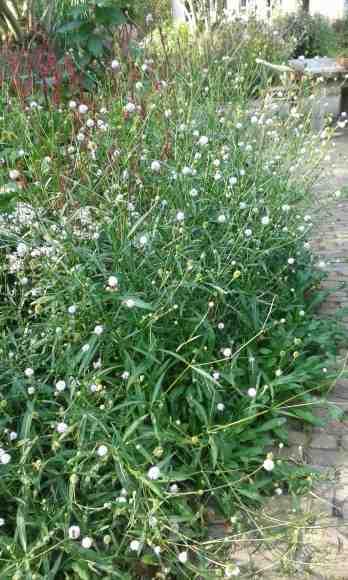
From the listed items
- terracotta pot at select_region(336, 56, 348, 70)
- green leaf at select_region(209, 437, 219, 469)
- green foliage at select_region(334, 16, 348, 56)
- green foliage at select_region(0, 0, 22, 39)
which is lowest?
green leaf at select_region(209, 437, 219, 469)

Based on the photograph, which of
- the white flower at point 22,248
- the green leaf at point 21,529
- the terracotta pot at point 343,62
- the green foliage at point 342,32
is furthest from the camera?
the green foliage at point 342,32

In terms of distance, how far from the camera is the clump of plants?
178 cm

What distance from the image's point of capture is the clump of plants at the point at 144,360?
1.78 meters

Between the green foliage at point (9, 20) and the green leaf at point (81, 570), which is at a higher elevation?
the green foliage at point (9, 20)

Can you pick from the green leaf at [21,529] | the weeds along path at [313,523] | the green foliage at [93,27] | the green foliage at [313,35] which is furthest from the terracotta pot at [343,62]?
the green leaf at [21,529]

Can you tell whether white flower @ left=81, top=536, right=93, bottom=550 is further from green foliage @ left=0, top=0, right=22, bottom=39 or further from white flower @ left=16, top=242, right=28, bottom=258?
green foliage @ left=0, top=0, right=22, bottom=39

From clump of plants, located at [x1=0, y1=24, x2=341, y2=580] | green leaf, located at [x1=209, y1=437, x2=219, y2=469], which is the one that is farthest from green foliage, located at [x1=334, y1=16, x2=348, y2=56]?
green leaf, located at [x1=209, y1=437, x2=219, y2=469]

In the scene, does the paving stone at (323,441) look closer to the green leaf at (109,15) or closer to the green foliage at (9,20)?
the green leaf at (109,15)

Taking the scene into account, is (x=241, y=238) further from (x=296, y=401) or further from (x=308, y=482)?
(x=308, y=482)

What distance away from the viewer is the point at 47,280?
7.16ft

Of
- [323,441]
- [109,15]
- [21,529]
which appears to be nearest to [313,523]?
[323,441]

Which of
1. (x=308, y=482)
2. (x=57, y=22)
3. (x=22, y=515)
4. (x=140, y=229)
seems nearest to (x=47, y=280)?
(x=140, y=229)

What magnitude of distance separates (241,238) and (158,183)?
1.74 ft

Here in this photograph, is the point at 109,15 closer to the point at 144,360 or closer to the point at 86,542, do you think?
the point at 144,360
